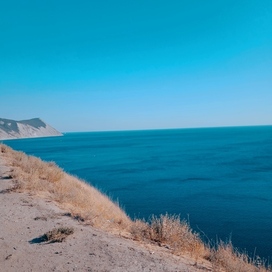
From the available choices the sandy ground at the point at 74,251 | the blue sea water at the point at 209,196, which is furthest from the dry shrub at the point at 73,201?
the blue sea water at the point at 209,196

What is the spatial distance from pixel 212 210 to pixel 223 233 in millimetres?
3669

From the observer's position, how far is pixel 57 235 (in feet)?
21.3

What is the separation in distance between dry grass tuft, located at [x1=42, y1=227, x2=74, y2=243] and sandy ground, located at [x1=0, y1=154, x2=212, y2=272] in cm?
13

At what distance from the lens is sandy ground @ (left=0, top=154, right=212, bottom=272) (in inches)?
209

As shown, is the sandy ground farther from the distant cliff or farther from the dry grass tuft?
the distant cliff

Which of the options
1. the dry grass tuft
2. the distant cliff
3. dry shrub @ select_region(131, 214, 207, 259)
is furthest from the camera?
the distant cliff

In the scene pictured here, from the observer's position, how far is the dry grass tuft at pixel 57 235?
6.40 metres

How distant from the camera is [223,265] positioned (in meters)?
5.93

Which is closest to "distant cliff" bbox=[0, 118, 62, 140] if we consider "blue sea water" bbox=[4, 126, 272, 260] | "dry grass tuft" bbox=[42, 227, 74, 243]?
"blue sea water" bbox=[4, 126, 272, 260]

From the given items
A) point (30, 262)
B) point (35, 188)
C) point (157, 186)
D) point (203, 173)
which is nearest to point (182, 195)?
point (157, 186)

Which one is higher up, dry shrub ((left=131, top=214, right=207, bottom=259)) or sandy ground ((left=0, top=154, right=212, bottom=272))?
sandy ground ((left=0, top=154, right=212, bottom=272))

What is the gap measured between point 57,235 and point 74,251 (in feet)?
2.69

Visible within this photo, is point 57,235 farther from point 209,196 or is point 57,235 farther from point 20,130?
point 20,130

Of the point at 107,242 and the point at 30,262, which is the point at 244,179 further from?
the point at 30,262
